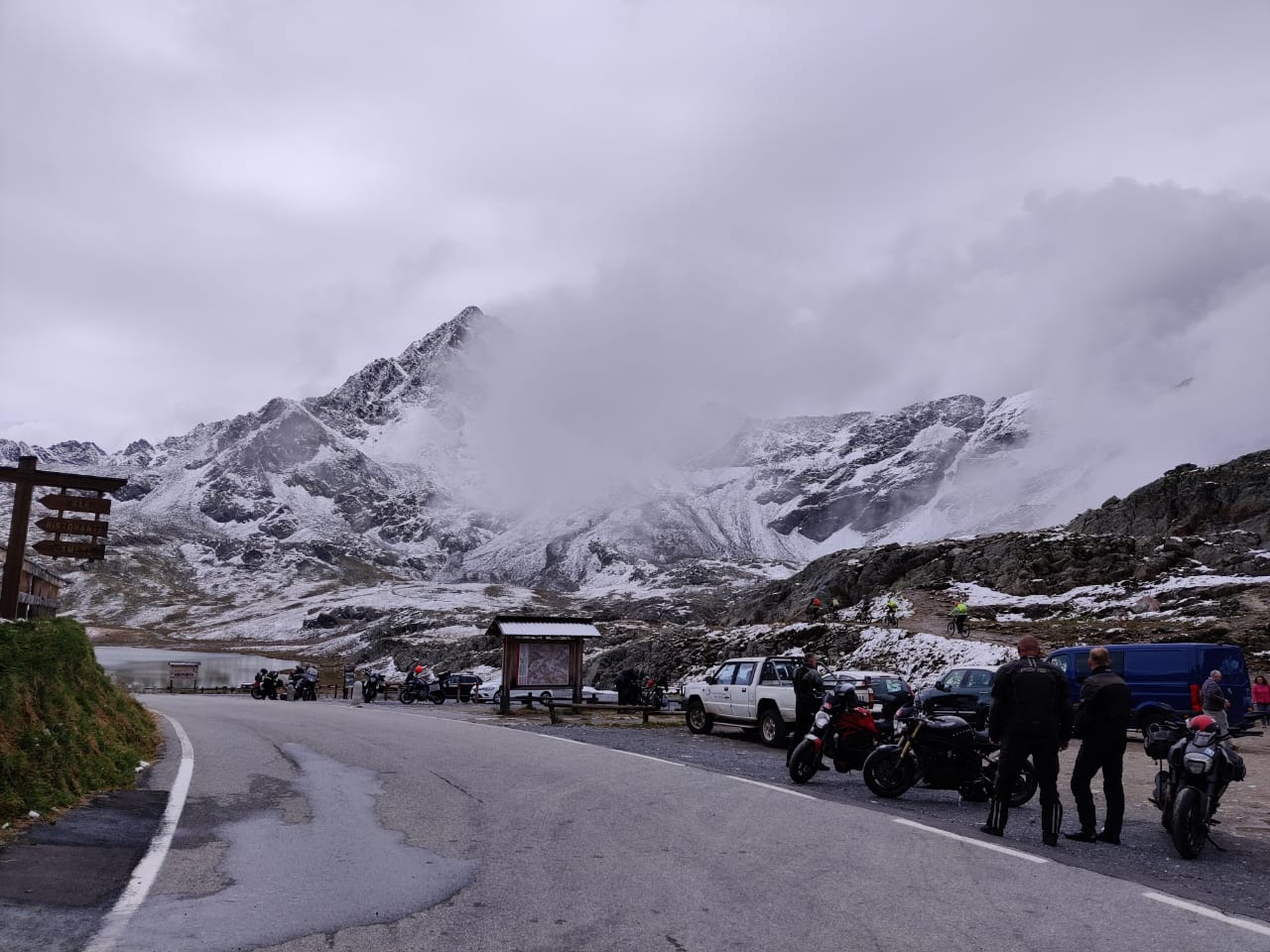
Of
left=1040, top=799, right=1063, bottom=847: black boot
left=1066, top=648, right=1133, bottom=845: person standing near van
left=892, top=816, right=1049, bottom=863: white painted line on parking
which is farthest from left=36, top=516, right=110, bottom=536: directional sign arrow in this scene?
left=1066, top=648, right=1133, bottom=845: person standing near van

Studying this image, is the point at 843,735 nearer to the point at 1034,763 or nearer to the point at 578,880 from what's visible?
the point at 1034,763

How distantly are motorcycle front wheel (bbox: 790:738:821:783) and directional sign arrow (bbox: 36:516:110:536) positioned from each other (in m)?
13.0

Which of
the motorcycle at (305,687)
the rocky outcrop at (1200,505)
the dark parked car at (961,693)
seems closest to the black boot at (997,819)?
the dark parked car at (961,693)

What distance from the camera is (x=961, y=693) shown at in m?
24.0

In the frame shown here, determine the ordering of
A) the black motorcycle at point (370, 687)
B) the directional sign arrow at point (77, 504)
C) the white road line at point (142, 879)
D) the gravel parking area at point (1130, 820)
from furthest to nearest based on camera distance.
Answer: the black motorcycle at point (370, 687), the directional sign arrow at point (77, 504), the gravel parking area at point (1130, 820), the white road line at point (142, 879)

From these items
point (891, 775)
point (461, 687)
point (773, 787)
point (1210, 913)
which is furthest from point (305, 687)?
point (1210, 913)

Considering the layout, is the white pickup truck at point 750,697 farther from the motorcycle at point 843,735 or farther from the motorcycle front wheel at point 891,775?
the motorcycle front wheel at point 891,775

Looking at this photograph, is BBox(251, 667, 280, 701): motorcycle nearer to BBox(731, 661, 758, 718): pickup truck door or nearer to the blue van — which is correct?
BBox(731, 661, 758, 718): pickup truck door

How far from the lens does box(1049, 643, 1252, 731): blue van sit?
22.2 meters

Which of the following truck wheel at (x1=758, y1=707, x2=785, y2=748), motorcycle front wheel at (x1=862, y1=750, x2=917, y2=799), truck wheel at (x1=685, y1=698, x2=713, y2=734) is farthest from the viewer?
truck wheel at (x1=685, y1=698, x2=713, y2=734)

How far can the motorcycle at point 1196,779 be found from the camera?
8.50 meters

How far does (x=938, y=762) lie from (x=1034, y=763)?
7.53 ft

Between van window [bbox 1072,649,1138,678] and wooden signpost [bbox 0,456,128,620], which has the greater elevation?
wooden signpost [bbox 0,456,128,620]

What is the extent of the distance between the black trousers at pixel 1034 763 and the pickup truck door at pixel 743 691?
1139 cm
